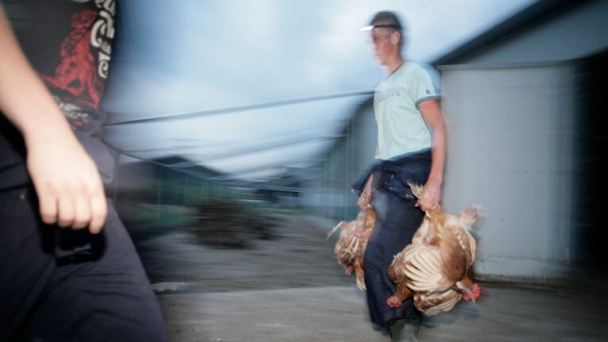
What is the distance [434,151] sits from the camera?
1.77 meters

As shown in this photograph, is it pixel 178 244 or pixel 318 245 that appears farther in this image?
pixel 318 245

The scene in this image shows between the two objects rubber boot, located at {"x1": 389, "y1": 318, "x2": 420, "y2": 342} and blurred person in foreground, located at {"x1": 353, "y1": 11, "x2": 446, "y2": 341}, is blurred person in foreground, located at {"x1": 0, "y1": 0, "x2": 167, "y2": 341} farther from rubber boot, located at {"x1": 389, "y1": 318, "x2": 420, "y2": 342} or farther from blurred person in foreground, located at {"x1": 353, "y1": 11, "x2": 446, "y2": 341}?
rubber boot, located at {"x1": 389, "y1": 318, "x2": 420, "y2": 342}

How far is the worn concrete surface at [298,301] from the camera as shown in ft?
8.48

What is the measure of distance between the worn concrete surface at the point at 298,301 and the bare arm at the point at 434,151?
1.00 metres

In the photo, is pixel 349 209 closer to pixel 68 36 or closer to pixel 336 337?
pixel 336 337

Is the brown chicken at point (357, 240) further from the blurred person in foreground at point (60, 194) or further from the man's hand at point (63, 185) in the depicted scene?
the man's hand at point (63, 185)

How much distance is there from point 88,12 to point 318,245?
2.42 metres

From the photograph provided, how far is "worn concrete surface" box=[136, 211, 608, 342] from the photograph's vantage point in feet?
8.48

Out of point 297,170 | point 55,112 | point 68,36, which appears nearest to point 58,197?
point 55,112

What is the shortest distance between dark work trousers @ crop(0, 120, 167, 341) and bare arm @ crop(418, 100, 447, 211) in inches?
43.1

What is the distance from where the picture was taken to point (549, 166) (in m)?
3.50

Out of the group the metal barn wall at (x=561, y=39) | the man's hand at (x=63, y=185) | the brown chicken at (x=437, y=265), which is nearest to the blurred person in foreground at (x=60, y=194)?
the man's hand at (x=63, y=185)

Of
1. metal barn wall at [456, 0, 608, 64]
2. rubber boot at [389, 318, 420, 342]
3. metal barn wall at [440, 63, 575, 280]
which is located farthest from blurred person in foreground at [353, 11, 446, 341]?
metal barn wall at [440, 63, 575, 280]

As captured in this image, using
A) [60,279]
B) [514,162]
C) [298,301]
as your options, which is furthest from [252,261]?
[60,279]
